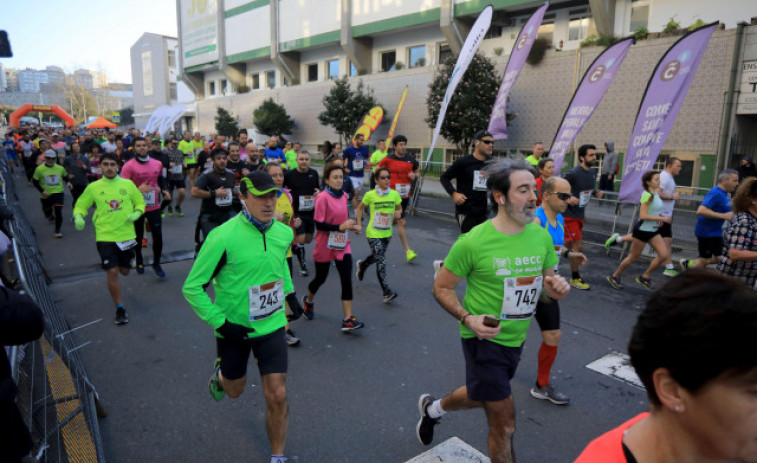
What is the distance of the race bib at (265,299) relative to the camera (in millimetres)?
3170

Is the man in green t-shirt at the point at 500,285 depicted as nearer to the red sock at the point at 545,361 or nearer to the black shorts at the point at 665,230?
the red sock at the point at 545,361

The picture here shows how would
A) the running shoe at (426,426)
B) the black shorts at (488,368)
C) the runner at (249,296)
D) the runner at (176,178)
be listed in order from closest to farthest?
the black shorts at (488,368)
the runner at (249,296)
the running shoe at (426,426)
the runner at (176,178)

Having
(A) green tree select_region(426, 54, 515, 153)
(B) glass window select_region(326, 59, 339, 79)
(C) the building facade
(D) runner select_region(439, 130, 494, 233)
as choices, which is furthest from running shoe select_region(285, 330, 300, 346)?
(B) glass window select_region(326, 59, 339, 79)

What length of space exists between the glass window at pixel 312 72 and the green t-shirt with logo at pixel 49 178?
25.6 metres

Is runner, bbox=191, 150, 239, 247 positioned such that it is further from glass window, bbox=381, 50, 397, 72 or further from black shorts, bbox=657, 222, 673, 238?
glass window, bbox=381, 50, 397, 72

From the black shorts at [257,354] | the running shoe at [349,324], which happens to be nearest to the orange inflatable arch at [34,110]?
the running shoe at [349,324]

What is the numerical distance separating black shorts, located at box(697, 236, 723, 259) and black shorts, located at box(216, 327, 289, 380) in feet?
20.8

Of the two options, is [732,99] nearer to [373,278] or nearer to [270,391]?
[373,278]

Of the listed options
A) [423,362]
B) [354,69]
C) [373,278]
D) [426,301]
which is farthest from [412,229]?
[354,69]

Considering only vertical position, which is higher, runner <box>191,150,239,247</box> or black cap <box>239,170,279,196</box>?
black cap <box>239,170,279,196</box>

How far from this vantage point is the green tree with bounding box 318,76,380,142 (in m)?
26.6

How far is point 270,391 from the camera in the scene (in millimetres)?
3025

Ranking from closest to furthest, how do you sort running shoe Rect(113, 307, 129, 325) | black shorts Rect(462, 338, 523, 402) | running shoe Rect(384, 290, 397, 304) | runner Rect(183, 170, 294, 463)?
black shorts Rect(462, 338, 523, 402) < runner Rect(183, 170, 294, 463) < running shoe Rect(113, 307, 129, 325) < running shoe Rect(384, 290, 397, 304)

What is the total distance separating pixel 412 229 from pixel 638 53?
38.1 ft
